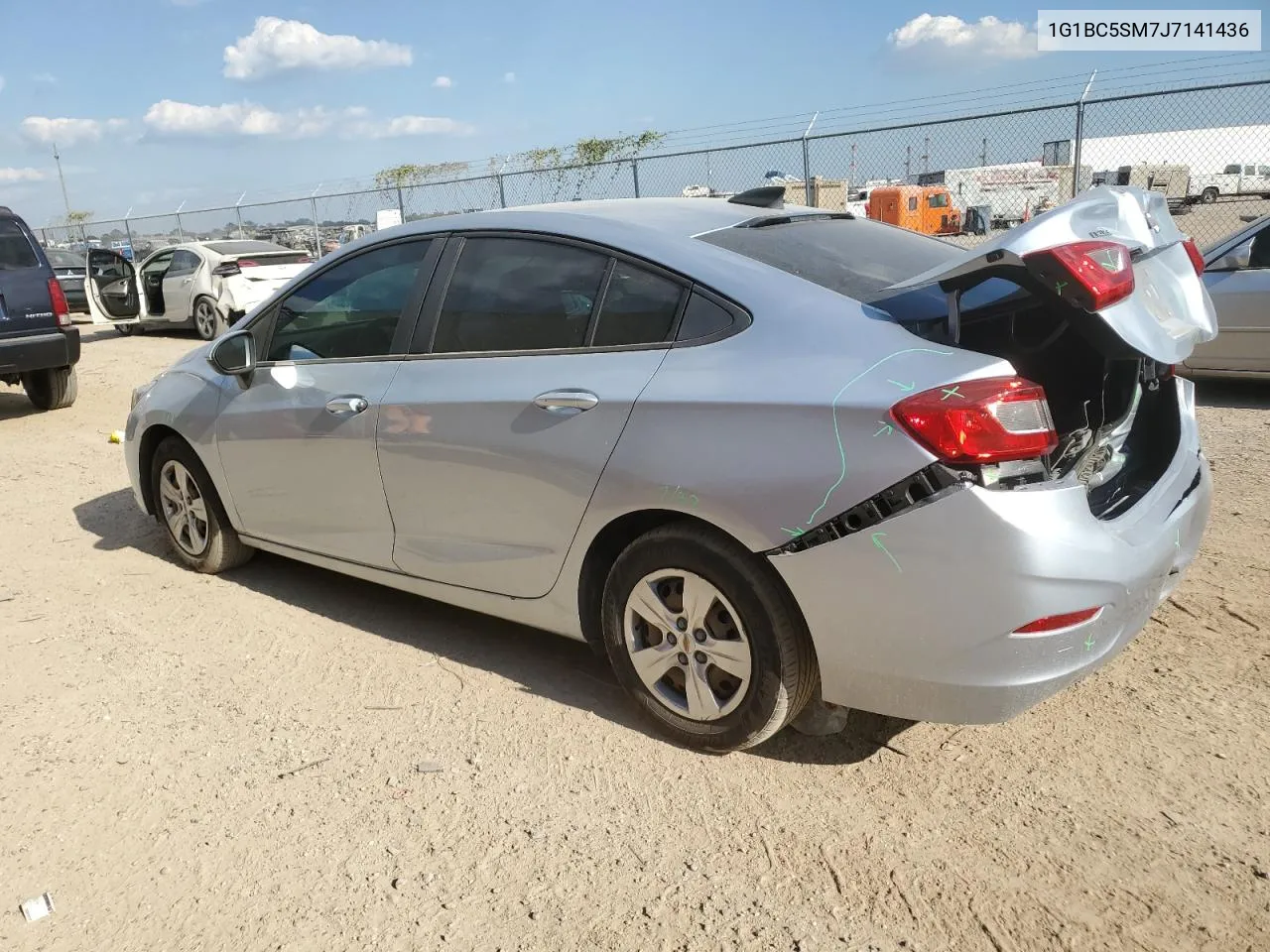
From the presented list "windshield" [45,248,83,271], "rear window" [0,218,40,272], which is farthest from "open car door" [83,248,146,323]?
"rear window" [0,218,40,272]

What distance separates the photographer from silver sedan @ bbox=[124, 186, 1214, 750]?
246cm

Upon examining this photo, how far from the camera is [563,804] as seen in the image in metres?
2.90

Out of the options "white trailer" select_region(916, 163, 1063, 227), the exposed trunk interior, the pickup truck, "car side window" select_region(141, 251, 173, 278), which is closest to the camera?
the exposed trunk interior

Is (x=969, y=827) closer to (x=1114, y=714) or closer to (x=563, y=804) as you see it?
(x=1114, y=714)

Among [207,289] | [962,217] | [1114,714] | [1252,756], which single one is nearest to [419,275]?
[1114,714]

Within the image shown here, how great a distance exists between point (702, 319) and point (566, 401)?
50 centimetres

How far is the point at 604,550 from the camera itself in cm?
320

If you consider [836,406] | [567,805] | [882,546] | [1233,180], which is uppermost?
[1233,180]

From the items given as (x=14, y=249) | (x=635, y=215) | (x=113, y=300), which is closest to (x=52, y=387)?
(x=14, y=249)

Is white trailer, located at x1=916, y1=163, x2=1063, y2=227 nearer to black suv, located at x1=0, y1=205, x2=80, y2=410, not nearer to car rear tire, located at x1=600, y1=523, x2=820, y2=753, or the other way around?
black suv, located at x1=0, y1=205, x2=80, y2=410

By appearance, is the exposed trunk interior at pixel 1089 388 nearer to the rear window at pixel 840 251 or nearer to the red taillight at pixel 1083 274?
the red taillight at pixel 1083 274

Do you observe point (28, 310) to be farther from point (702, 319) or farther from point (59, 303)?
point (702, 319)

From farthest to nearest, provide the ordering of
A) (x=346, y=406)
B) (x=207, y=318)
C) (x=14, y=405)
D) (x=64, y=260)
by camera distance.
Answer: (x=64, y=260)
(x=207, y=318)
(x=14, y=405)
(x=346, y=406)

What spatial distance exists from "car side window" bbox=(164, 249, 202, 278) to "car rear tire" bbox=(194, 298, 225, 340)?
62cm
